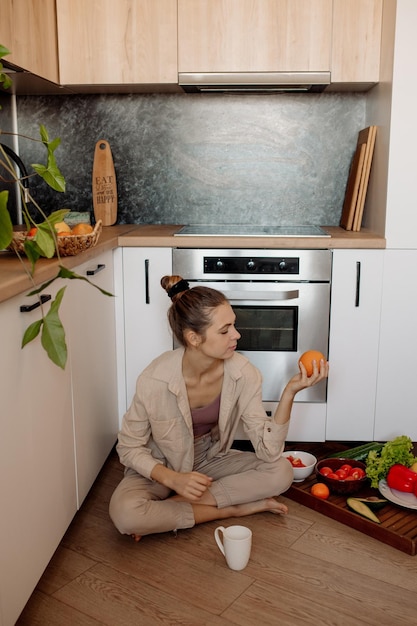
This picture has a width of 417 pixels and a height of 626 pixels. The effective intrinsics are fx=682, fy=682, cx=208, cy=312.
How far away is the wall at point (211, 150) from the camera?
10.3 ft

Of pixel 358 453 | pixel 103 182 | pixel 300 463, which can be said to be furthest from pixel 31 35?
pixel 358 453

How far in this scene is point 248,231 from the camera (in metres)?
2.91

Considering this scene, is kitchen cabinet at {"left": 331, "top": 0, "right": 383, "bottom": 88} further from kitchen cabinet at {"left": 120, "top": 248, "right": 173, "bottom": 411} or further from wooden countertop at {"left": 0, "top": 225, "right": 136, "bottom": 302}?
wooden countertop at {"left": 0, "top": 225, "right": 136, "bottom": 302}

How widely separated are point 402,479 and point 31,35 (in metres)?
2.04

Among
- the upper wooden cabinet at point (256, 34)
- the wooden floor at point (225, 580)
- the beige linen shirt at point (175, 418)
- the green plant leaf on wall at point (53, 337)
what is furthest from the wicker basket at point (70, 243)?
the upper wooden cabinet at point (256, 34)

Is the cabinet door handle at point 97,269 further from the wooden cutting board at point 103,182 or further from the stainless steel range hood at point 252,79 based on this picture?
the stainless steel range hood at point 252,79

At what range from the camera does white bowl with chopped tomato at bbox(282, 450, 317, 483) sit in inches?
94.4

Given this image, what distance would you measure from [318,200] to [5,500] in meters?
2.17

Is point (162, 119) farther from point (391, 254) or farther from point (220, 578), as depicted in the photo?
point (220, 578)

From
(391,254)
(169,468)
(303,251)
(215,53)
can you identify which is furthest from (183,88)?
(169,468)

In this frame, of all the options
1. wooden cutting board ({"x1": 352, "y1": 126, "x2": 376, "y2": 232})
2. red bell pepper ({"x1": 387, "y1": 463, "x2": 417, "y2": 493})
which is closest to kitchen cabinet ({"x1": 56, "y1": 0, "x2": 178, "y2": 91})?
wooden cutting board ({"x1": 352, "y1": 126, "x2": 376, "y2": 232})

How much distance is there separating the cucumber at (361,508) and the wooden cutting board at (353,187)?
4.05 ft

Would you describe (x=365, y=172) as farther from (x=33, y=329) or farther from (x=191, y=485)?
(x=33, y=329)

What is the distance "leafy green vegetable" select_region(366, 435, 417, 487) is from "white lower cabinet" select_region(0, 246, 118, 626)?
956 mm
